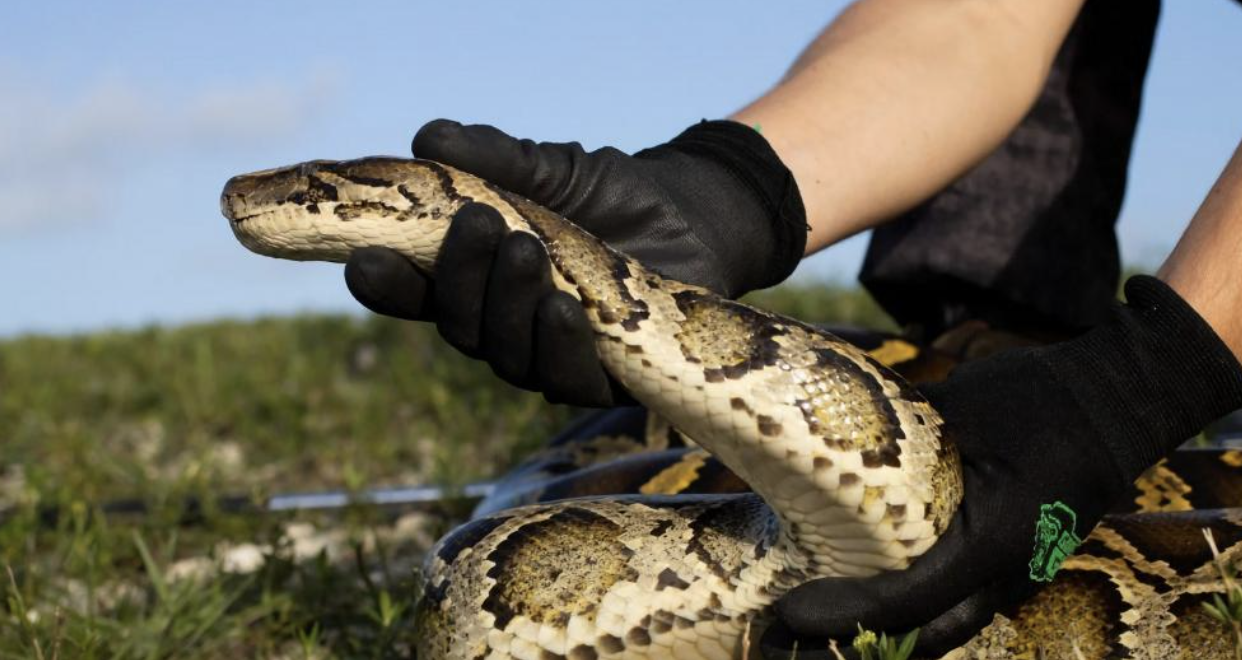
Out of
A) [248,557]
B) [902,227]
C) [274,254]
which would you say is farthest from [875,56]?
[248,557]

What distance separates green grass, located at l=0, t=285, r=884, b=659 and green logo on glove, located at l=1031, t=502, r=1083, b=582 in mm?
1819

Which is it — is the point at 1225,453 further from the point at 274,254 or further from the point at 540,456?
the point at 274,254

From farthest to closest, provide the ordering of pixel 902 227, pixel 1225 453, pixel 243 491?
pixel 243 491 < pixel 902 227 < pixel 1225 453

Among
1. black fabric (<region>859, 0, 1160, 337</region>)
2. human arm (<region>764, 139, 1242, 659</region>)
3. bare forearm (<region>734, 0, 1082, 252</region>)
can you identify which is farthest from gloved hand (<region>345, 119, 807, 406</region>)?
black fabric (<region>859, 0, 1160, 337</region>)

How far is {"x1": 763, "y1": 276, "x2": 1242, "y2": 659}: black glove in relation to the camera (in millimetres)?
3182

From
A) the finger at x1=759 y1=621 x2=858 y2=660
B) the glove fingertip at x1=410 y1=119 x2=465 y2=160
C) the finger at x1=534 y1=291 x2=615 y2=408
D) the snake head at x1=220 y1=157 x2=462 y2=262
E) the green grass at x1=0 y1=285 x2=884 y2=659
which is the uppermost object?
the glove fingertip at x1=410 y1=119 x2=465 y2=160

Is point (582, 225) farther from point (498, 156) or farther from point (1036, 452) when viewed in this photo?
point (1036, 452)

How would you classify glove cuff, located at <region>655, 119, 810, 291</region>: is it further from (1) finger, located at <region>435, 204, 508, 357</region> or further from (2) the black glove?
(1) finger, located at <region>435, 204, 508, 357</region>

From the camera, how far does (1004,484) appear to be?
3246 mm

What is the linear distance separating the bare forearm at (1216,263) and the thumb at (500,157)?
5.28ft

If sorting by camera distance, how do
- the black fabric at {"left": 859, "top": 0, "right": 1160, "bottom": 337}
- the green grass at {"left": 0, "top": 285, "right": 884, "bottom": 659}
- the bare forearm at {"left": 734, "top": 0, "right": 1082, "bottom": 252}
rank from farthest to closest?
the black fabric at {"left": 859, "top": 0, "right": 1160, "bottom": 337}
the bare forearm at {"left": 734, "top": 0, "right": 1082, "bottom": 252}
the green grass at {"left": 0, "top": 285, "right": 884, "bottom": 659}

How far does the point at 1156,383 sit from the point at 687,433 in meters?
1.18

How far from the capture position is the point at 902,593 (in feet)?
10.4

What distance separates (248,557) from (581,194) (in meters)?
2.85
